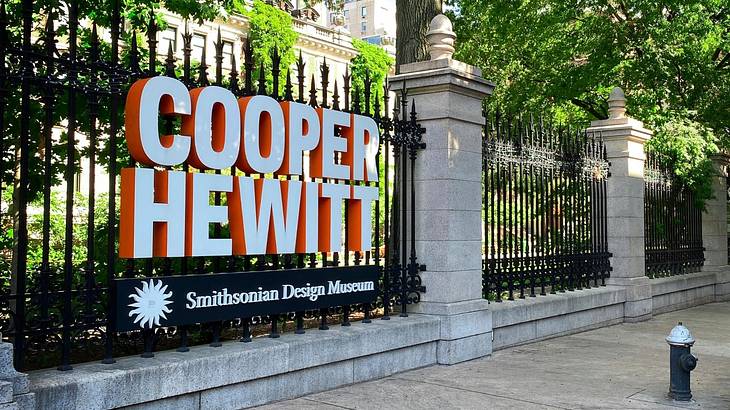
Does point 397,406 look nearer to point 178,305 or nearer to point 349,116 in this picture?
point 178,305

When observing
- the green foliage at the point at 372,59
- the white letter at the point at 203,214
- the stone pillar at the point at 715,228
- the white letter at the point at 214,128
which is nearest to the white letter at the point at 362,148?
the white letter at the point at 214,128

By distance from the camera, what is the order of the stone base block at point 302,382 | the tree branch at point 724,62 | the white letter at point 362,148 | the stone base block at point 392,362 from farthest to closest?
the tree branch at point 724,62 → the white letter at point 362,148 → the stone base block at point 392,362 → the stone base block at point 302,382

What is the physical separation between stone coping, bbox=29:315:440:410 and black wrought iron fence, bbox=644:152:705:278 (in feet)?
28.0

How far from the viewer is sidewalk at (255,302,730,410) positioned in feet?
22.7

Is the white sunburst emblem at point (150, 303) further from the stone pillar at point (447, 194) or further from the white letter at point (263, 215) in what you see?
the stone pillar at point (447, 194)

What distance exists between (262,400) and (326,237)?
1831 millimetres

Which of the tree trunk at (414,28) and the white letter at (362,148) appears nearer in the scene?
the white letter at (362,148)

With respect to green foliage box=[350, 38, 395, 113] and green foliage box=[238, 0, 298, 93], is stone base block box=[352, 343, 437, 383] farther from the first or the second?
green foliage box=[350, 38, 395, 113]

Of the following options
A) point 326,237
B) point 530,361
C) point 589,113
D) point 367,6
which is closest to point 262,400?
point 326,237

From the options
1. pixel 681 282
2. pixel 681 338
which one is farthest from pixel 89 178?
pixel 681 282

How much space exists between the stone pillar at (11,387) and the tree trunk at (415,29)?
25.8 feet

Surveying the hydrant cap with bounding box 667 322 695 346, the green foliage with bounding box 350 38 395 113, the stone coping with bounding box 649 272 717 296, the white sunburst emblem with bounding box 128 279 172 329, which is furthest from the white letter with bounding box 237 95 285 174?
the green foliage with bounding box 350 38 395 113

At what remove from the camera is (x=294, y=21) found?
50406 millimetres

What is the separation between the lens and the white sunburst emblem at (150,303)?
5730 millimetres
